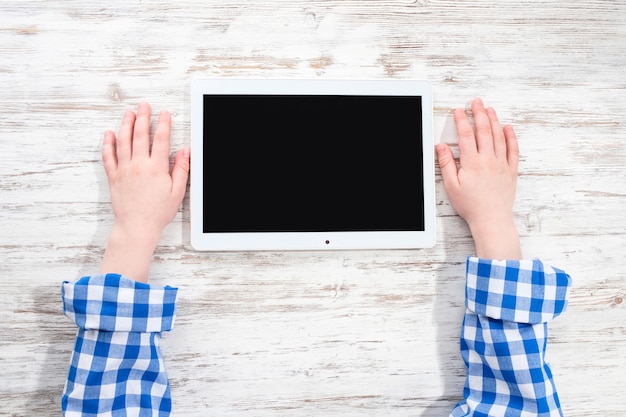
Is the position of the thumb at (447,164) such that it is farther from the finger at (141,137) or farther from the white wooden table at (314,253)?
the finger at (141,137)

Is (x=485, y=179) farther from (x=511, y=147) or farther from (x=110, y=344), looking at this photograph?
(x=110, y=344)

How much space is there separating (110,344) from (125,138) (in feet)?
1.21

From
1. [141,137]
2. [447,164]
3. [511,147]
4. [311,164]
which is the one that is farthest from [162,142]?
[511,147]

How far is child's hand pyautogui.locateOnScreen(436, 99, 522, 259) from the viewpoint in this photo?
0.91 m

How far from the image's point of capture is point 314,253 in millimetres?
929

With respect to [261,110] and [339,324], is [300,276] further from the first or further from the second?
[261,110]

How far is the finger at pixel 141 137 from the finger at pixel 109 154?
0.04 metres

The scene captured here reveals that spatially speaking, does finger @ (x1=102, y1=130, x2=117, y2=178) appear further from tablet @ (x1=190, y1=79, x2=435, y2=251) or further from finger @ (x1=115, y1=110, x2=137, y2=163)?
tablet @ (x1=190, y1=79, x2=435, y2=251)

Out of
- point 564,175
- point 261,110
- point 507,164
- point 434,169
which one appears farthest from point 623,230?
point 261,110

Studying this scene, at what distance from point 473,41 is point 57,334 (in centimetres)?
99

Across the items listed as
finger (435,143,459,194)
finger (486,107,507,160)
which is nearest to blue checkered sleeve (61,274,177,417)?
finger (435,143,459,194)

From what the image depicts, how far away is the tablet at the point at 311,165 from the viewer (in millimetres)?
880

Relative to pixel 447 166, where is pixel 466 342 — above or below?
below

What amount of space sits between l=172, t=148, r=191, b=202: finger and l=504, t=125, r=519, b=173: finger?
62 cm
